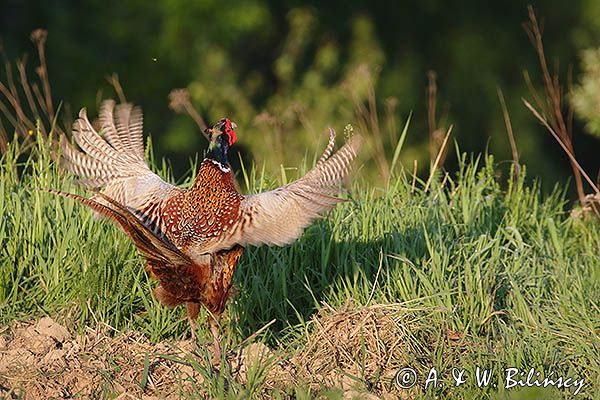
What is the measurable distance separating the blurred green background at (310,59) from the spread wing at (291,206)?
6.98 metres

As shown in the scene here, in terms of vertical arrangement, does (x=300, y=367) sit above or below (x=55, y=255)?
below

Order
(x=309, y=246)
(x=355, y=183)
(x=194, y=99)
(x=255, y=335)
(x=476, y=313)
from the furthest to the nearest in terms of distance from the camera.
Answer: (x=194, y=99)
(x=355, y=183)
(x=309, y=246)
(x=476, y=313)
(x=255, y=335)

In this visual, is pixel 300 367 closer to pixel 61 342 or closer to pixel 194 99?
pixel 61 342

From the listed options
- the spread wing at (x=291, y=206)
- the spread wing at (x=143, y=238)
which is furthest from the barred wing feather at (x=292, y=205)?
the spread wing at (x=143, y=238)

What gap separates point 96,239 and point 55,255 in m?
0.21

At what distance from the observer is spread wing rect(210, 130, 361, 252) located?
4477 mm

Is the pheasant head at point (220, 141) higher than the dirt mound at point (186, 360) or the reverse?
higher

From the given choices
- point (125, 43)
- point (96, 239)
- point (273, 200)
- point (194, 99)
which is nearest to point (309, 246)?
point (273, 200)

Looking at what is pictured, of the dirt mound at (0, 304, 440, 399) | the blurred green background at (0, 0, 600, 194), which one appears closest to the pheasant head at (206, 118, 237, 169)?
the dirt mound at (0, 304, 440, 399)

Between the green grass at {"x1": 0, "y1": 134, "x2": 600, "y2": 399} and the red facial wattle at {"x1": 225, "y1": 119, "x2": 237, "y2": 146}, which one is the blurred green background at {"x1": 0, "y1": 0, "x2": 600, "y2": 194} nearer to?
the green grass at {"x1": 0, "y1": 134, "x2": 600, "y2": 399}

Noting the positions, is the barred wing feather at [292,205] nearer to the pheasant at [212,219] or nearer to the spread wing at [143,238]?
the pheasant at [212,219]

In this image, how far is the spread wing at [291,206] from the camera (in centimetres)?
448

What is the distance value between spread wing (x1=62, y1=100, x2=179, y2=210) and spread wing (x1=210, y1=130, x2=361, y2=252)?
775 millimetres

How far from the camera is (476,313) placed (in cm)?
504
